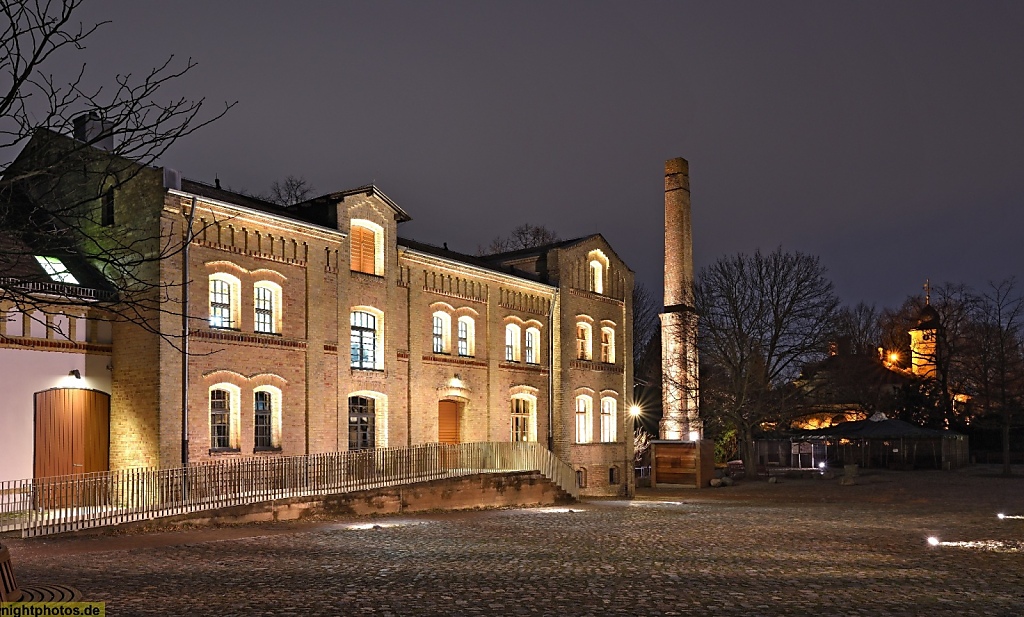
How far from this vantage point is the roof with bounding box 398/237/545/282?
29833 millimetres

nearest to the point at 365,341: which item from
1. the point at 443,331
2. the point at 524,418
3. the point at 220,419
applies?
the point at 443,331

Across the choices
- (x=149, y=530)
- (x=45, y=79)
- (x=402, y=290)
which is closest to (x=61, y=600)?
(x=45, y=79)

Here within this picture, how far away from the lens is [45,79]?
28.8 feet

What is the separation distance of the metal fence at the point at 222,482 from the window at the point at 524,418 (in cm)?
443

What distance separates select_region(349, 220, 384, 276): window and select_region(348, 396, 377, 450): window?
370 cm

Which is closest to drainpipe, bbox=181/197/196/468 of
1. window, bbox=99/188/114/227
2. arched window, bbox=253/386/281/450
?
arched window, bbox=253/386/281/450

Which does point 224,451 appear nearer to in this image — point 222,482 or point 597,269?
point 222,482

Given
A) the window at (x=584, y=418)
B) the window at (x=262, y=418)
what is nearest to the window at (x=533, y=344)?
the window at (x=584, y=418)

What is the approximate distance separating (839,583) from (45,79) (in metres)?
10.5

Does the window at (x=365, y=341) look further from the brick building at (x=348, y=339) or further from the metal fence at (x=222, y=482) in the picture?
the metal fence at (x=222, y=482)

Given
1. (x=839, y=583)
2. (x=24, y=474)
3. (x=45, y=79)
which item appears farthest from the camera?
(x=24, y=474)

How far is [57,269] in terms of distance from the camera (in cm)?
2092

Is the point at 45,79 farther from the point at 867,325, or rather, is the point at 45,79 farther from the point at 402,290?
the point at 867,325

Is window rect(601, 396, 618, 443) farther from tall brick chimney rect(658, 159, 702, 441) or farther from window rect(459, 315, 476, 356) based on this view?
window rect(459, 315, 476, 356)
